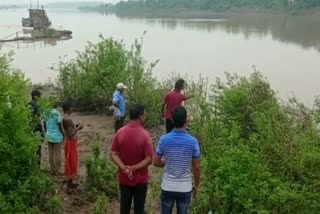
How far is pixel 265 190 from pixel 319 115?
2.00 m

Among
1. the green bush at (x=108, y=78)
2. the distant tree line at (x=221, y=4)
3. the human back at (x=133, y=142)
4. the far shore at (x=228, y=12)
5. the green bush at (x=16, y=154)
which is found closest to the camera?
the human back at (x=133, y=142)

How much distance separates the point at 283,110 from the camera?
806cm

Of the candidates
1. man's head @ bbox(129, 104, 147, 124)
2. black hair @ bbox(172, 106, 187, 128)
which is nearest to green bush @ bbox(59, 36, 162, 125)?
man's head @ bbox(129, 104, 147, 124)

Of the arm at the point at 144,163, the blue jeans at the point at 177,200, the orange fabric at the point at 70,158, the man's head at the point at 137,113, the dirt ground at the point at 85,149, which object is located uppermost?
the man's head at the point at 137,113

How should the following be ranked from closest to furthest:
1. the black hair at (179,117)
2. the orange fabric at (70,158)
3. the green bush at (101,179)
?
the black hair at (179,117)
the green bush at (101,179)
the orange fabric at (70,158)

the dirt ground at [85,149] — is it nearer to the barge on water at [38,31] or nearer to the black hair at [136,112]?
the black hair at [136,112]

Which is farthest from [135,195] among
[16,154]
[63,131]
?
[63,131]

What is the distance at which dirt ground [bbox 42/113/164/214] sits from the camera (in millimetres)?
6254

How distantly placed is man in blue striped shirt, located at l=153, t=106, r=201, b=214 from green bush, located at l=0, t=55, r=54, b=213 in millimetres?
1688

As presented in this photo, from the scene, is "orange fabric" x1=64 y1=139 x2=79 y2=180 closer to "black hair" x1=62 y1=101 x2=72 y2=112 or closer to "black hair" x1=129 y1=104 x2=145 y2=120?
"black hair" x1=62 y1=101 x2=72 y2=112

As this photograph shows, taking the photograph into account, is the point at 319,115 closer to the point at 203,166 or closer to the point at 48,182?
the point at 203,166

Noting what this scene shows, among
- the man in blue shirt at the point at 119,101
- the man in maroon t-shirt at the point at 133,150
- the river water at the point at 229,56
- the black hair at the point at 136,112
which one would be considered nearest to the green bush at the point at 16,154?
the man in maroon t-shirt at the point at 133,150

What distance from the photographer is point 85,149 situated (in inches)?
359

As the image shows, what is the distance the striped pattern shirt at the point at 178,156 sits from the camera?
439 cm
